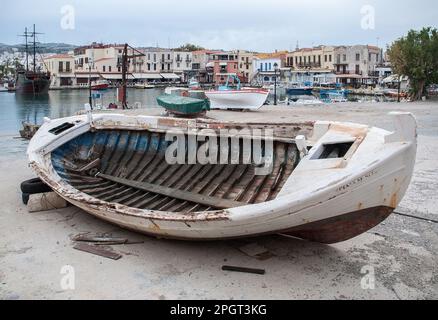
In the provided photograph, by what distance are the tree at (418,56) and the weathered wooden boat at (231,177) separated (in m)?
31.8

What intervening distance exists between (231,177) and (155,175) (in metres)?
1.57

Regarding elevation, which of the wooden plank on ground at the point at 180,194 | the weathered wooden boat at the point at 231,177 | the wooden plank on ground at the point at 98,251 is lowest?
the wooden plank on ground at the point at 98,251

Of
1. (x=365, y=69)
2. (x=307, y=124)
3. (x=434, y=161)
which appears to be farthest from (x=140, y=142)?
(x=365, y=69)

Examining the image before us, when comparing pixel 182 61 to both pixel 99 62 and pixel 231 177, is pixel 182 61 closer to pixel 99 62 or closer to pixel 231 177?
pixel 99 62

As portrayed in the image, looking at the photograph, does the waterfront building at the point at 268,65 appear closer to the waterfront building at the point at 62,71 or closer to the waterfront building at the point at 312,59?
the waterfront building at the point at 312,59

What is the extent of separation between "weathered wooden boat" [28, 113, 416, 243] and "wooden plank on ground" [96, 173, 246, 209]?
0.02 metres

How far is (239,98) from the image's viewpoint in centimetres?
2614

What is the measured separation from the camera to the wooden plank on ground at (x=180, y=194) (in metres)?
5.84

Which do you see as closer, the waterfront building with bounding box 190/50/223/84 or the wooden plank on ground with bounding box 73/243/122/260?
the wooden plank on ground with bounding box 73/243/122/260

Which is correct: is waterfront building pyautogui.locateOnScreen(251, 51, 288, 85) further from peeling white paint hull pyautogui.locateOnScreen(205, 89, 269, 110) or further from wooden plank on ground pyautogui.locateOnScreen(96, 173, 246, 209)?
wooden plank on ground pyautogui.locateOnScreen(96, 173, 246, 209)

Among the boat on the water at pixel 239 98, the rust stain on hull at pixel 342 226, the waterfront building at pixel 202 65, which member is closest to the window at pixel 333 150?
the rust stain on hull at pixel 342 226

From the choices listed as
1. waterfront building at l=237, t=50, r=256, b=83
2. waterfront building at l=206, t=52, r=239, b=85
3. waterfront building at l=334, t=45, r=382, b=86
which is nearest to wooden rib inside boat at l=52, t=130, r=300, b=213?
waterfront building at l=334, t=45, r=382, b=86

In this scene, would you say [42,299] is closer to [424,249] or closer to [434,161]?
[424,249]

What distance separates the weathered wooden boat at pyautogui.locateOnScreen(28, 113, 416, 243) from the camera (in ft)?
14.2
